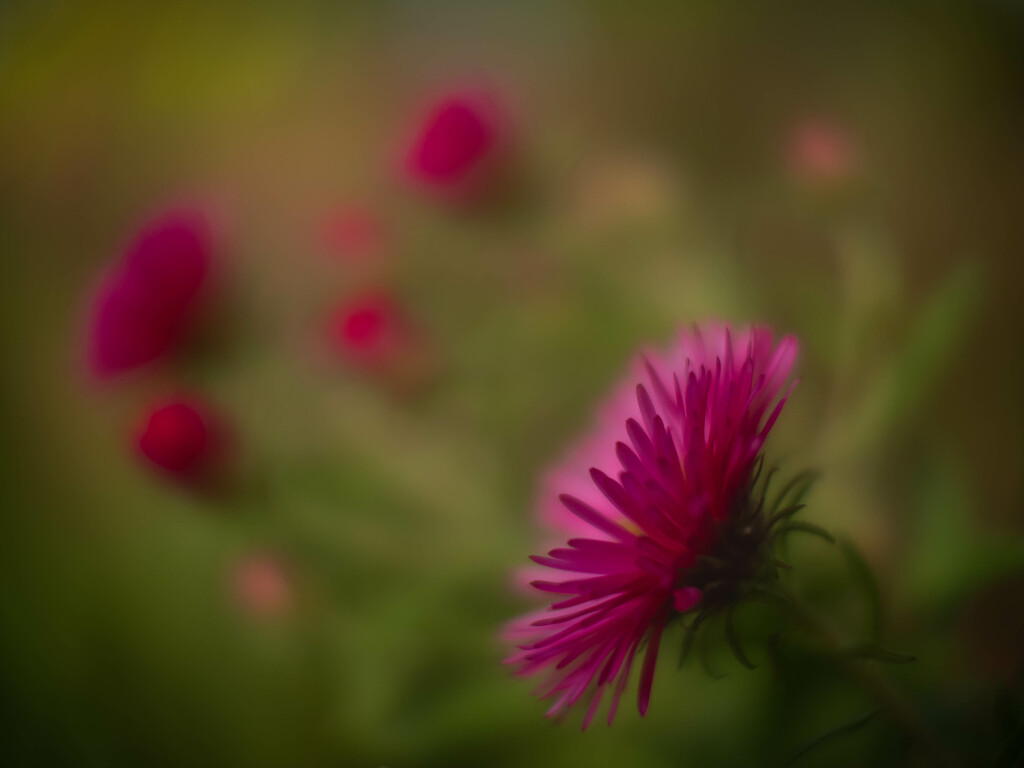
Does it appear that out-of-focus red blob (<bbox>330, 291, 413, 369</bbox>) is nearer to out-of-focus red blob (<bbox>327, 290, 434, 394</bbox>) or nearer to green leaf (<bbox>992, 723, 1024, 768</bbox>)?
out-of-focus red blob (<bbox>327, 290, 434, 394</bbox>)

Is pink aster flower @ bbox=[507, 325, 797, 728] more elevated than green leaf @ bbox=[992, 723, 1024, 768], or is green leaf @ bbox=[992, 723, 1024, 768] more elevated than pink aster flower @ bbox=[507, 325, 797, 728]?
pink aster flower @ bbox=[507, 325, 797, 728]

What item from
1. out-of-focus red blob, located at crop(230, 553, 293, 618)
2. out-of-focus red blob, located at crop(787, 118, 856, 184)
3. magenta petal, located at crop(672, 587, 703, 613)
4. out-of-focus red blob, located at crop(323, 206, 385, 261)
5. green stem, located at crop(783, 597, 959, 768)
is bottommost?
green stem, located at crop(783, 597, 959, 768)

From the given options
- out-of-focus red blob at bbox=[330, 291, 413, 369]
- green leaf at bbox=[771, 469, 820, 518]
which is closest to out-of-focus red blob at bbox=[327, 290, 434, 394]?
out-of-focus red blob at bbox=[330, 291, 413, 369]

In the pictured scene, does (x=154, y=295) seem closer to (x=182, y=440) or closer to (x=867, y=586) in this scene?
(x=182, y=440)

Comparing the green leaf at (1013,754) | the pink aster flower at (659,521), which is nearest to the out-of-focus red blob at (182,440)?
the pink aster flower at (659,521)

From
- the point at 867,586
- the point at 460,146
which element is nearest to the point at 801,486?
the point at 867,586
